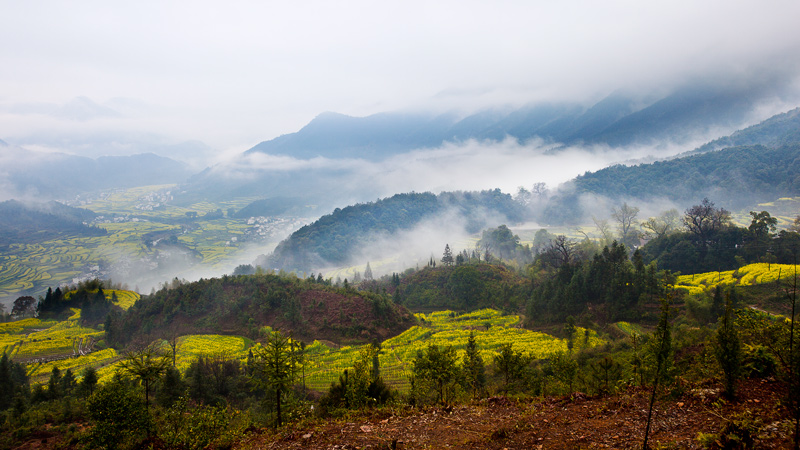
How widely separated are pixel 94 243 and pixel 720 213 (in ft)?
768

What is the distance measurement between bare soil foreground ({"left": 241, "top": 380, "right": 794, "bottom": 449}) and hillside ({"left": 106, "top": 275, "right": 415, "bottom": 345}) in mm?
47633

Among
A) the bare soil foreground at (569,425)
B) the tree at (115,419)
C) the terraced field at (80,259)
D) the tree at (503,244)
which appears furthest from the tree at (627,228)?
the terraced field at (80,259)

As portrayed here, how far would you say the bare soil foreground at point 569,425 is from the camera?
9172 millimetres

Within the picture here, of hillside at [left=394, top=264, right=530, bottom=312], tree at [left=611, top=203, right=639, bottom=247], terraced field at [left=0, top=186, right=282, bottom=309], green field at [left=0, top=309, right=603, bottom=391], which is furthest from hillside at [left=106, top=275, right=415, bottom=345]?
terraced field at [left=0, top=186, right=282, bottom=309]

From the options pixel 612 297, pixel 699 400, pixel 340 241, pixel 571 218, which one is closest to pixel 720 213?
pixel 612 297

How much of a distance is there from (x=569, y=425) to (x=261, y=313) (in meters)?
64.8

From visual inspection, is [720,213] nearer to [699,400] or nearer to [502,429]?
[699,400]

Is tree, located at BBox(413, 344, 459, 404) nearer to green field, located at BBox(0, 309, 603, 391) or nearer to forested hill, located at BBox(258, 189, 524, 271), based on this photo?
green field, located at BBox(0, 309, 603, 391)

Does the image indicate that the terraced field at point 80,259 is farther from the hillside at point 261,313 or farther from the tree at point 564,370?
the tree at point 564,370

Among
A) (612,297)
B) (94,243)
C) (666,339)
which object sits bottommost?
(612,297)

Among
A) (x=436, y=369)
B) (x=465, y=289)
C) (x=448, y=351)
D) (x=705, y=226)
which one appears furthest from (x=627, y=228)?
(x=436, y=369)

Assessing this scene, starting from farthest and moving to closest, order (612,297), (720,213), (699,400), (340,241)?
(340,241) < (720,213) < (612,297) < (699,400)

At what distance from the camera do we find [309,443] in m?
13.2

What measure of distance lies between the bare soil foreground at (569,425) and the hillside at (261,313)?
47.6 meters
